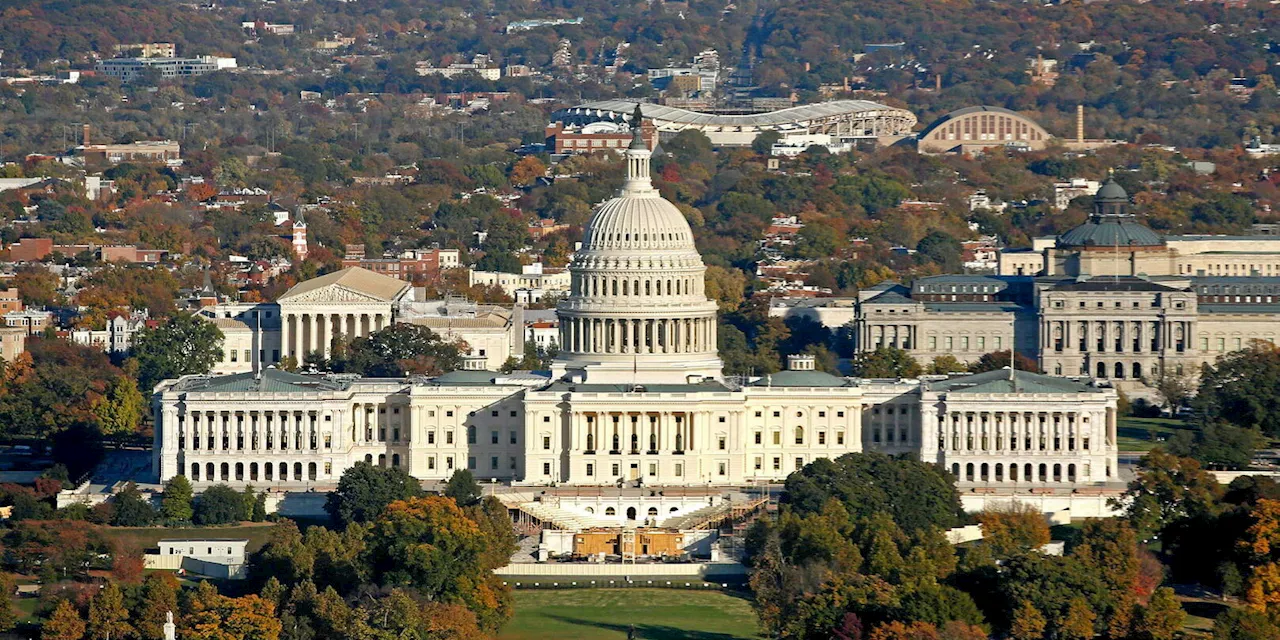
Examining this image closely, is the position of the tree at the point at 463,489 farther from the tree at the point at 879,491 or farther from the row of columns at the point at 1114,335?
the row of columns at the point at 1114,335

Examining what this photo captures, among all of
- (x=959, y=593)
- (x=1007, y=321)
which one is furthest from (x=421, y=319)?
(x=959, y=593)

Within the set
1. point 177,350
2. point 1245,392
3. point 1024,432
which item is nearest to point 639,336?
point 1024,432

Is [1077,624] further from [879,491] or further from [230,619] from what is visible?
[230,619]

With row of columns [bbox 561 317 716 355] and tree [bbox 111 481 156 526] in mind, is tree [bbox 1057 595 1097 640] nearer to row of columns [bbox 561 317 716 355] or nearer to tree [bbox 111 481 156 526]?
tree [bbox 111 481 156 526]

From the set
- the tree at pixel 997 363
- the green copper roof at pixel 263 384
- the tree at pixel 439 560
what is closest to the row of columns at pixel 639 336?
the green copper roof at pixel 263 384

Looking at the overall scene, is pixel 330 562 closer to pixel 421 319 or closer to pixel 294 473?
pixel 294 473
